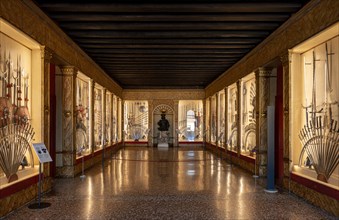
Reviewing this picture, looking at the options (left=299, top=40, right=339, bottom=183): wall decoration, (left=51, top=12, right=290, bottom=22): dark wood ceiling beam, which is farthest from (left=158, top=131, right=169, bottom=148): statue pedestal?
(left=51, top=12, right=290, bottom=22): dark wood ceiling beam

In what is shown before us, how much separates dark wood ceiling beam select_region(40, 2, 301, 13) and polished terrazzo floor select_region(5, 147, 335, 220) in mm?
3489

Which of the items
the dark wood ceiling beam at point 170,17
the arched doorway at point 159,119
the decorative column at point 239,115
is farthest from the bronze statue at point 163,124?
the dark wood ceiling beam at point 170,17

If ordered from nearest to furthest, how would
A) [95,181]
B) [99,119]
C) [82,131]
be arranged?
[95,181], [82,131], [99,119]

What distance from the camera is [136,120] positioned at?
67.9ft

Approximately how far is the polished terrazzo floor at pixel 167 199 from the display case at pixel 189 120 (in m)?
11.3

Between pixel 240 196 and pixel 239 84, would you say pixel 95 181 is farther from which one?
pixel 239 84

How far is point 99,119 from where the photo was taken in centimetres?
1323

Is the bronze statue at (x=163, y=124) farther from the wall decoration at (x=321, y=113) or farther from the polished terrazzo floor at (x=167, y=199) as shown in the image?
the wall decoration at (x=321, y=113)

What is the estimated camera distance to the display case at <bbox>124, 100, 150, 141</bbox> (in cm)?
2062

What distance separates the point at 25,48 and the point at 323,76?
567cm

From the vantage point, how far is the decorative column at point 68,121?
8.98 m

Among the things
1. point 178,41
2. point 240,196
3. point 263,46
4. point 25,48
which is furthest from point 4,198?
point 263,46

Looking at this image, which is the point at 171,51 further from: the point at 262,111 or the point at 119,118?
the point at 119,118

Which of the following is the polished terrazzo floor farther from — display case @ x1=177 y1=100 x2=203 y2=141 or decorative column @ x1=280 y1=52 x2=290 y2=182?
display case @ x1=177 y1=100 x2=203 y2=141
